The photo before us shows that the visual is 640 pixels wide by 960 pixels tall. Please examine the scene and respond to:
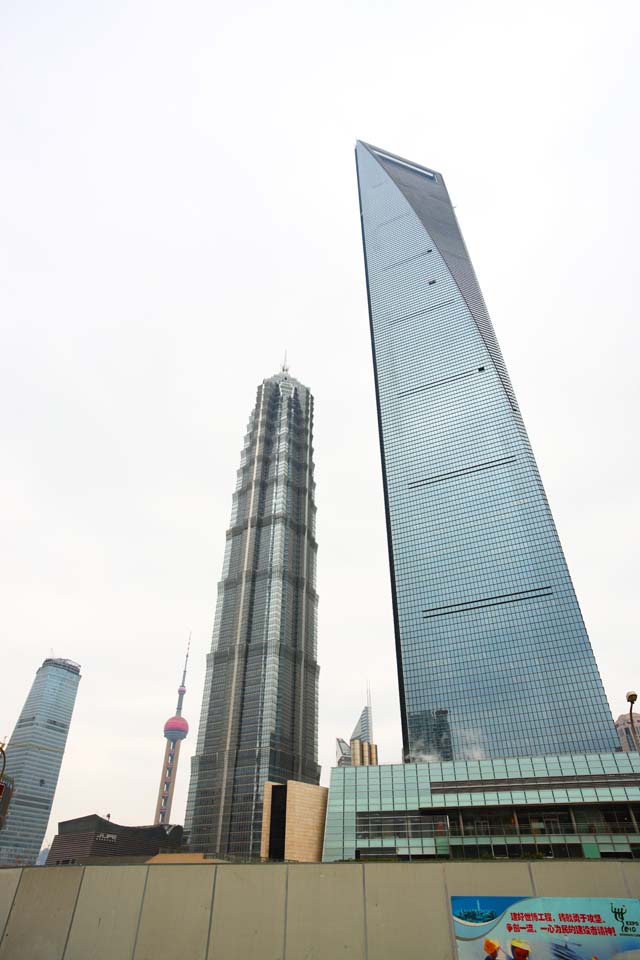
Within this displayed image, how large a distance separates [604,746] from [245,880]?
122m

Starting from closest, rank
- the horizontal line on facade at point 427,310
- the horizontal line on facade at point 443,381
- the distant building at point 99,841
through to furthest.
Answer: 1. the distant building at point 99,841
2. the horizontal line on facade at point 443,381
3. the horizontal line on facade at point 427,310

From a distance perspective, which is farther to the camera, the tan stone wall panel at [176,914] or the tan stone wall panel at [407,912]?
the tan stone wall panel at [176,914]

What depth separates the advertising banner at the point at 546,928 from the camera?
15977mm

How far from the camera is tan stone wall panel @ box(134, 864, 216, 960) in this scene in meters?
17.8

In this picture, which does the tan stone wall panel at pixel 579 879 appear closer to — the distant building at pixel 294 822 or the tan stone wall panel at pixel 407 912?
the tan stone wall panel at pixel 407 912

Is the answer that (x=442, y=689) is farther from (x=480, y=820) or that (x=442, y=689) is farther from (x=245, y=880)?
(x=245, y=880)

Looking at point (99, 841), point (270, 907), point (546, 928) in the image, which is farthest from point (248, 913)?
point (99, 841)

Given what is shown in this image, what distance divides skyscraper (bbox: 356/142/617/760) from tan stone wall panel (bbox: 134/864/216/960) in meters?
120

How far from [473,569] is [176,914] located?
13378 centimetres

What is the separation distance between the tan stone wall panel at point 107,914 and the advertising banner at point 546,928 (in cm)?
1048

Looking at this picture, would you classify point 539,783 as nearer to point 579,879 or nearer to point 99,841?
point 579,879

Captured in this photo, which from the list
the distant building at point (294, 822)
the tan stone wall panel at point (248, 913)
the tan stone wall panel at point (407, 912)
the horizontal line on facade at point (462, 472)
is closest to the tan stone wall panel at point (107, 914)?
the tan stone wall panel at point (248, 913)

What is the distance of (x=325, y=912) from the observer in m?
17.7

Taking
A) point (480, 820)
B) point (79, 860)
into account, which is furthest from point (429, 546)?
point (79, 860)
